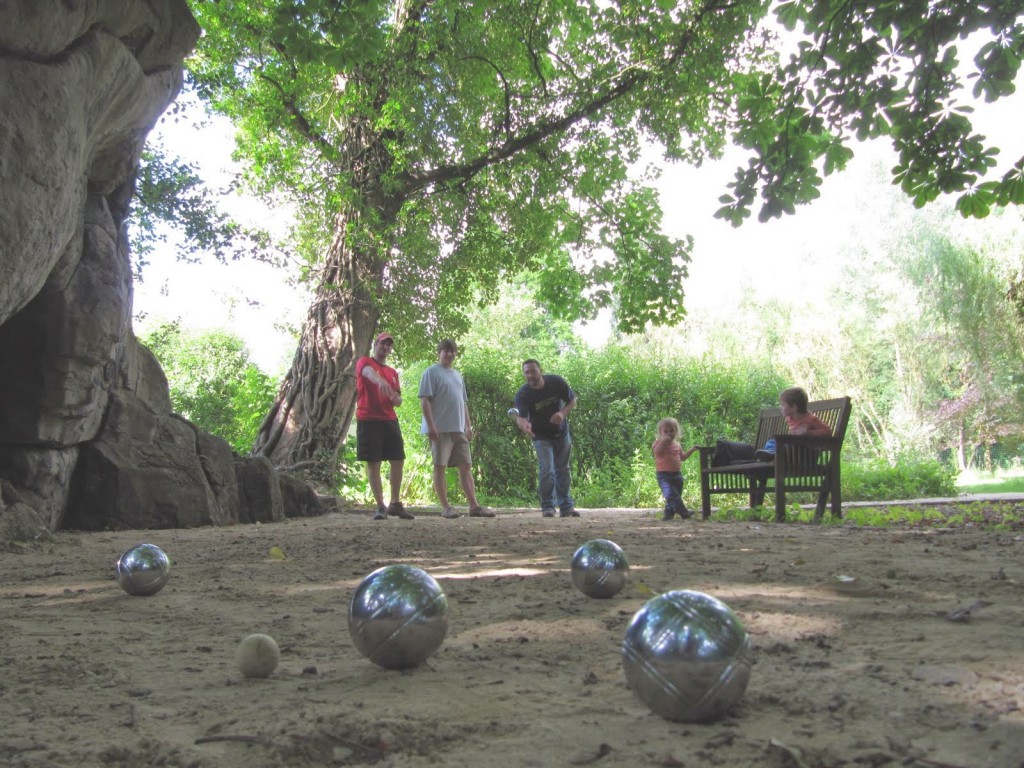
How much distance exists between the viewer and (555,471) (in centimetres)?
988

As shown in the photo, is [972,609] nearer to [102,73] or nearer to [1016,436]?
[102,73]

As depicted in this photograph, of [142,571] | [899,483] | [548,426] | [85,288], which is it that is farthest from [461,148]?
[142,571]

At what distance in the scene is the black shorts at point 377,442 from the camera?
8.87 m

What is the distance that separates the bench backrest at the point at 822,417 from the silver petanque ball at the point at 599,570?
487 cm

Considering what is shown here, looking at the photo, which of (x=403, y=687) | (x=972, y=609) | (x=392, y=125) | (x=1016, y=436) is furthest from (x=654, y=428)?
(x=1016, y=436)

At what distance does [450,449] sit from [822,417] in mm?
4320

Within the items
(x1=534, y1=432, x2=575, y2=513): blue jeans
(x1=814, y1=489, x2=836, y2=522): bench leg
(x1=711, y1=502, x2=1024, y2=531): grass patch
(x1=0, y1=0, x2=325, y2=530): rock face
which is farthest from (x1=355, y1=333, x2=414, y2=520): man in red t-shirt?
(x1=814, y1=489, x2=836, y2=522): bench leg

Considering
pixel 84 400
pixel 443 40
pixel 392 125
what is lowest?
pixel 84 400

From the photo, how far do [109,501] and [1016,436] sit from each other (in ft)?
83.3

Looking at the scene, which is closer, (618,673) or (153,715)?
(153,715)

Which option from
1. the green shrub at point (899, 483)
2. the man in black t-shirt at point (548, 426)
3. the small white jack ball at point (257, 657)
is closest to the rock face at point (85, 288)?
the man in black t-shirt at point (548, 426)

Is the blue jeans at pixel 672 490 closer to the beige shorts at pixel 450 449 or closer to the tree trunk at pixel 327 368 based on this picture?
the beige shorts at pixel 450 449

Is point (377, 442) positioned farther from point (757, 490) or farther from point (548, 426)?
point (757, 490)

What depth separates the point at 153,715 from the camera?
2051 millimetres
